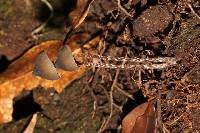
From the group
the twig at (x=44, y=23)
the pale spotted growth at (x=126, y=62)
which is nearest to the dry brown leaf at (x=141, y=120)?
the pale spotted growth at (x=126, y=62)

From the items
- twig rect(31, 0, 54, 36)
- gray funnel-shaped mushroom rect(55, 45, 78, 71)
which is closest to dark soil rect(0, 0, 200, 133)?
twig rect(31, 0, 54, 36)

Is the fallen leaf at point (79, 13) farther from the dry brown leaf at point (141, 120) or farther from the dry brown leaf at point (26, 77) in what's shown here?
the dry brown leaf at point (141, 120)

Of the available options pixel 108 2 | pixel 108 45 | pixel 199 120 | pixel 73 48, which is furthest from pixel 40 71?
pixel 199 120

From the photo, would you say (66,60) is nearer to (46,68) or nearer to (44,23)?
(46,68)

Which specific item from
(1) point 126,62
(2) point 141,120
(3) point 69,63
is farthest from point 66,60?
(2) point 141,120

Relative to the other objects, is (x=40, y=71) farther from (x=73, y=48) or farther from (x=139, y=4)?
(x=139, y=4)
